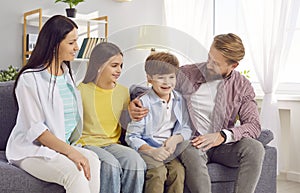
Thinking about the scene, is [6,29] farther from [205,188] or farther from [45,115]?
[205,188]

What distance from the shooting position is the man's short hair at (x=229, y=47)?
2451mm

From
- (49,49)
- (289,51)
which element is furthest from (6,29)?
(289,51)

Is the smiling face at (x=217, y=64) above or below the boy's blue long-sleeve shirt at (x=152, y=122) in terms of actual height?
above

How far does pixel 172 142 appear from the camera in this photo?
7.00 feet

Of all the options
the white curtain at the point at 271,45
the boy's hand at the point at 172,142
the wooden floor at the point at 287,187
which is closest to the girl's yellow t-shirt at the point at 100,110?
the boy's hand at the point at 172,142

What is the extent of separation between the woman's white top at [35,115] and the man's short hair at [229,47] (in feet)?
2.49

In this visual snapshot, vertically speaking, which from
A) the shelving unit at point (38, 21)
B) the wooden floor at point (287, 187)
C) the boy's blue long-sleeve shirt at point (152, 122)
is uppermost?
the shelving unit at point (38, 21)

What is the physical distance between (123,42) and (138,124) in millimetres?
347

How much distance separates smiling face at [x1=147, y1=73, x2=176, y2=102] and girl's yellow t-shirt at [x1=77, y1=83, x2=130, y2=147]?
14 cm

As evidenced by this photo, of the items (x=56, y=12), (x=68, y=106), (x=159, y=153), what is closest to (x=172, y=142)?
(x=159, y=153)

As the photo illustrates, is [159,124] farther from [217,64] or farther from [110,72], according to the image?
[217,64]

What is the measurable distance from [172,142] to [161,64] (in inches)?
13.4

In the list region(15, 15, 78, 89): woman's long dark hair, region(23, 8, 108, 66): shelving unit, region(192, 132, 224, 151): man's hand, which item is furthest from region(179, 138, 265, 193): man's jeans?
region(23, 8, 108, 66): shelving unit

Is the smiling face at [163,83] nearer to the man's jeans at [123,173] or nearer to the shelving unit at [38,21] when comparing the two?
the man's jeans at [123,173]
